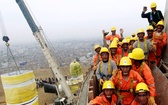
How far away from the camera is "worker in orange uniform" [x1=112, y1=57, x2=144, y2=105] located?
16.1 ft

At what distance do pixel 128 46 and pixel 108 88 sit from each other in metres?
3.59

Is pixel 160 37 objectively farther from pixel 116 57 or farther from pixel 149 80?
pixel 149 80

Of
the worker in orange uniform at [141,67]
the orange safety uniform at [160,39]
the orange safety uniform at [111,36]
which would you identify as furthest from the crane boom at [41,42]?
the worker in orange uniform at [141,67]

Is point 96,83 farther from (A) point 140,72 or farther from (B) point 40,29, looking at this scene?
(B) point 40,29

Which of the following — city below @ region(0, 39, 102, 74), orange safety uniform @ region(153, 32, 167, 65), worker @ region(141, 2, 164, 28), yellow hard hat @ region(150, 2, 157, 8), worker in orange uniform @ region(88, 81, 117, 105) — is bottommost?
city below @ region(0, 39, 102, 74)

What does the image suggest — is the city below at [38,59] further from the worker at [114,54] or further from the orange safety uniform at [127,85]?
the orange safety uniform at [127,85]

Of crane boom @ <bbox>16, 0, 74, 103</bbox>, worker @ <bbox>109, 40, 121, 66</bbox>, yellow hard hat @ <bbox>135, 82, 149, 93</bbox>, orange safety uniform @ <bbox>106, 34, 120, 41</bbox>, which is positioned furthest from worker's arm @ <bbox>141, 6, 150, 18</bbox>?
crane boom @ <bbox>16, 0, 74, 103</bbox>

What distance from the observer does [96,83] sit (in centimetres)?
698

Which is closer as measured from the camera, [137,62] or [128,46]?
[137,62]

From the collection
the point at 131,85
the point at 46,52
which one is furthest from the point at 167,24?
the point at 46,52

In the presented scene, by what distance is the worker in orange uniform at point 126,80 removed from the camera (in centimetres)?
490

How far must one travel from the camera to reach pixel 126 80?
4.92 meters

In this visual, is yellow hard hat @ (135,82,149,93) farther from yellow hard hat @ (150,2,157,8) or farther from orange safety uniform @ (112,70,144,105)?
yellow hard hat @ (150,2,157,8)

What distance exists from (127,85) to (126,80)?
13 centimetres
